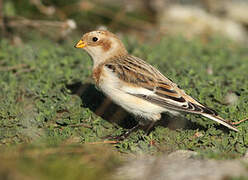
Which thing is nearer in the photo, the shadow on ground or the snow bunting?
the snow bunting

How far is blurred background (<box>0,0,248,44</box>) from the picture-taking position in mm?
6668

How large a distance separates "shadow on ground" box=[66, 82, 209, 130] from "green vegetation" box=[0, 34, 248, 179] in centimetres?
1

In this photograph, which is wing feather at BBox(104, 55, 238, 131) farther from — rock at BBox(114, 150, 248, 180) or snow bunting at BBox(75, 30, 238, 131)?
rock at BBox(114, 150, 248, 180)

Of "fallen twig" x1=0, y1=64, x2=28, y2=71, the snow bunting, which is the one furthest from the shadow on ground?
"fallen twig" x1=0, y1=64, x2=28, y2=71

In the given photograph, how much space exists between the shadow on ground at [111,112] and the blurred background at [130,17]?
164 centimetres

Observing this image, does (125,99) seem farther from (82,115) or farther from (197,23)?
(197,23)

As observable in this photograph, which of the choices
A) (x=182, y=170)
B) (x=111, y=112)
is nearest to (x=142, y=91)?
(x=111, y=112)

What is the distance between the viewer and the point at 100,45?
417 cm

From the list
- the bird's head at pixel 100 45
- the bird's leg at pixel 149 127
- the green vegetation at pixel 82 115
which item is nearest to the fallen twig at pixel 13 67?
the green vegetation at pixel 82 115

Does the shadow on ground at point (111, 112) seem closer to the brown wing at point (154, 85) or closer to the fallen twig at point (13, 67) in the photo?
the brown wing at point (154, 85)

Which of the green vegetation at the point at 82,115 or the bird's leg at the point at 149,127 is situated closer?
the green vegetation at the point at 82,115

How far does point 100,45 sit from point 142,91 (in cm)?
80

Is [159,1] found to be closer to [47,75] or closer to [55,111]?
[47,75]

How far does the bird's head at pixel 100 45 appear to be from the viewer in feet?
13.6
